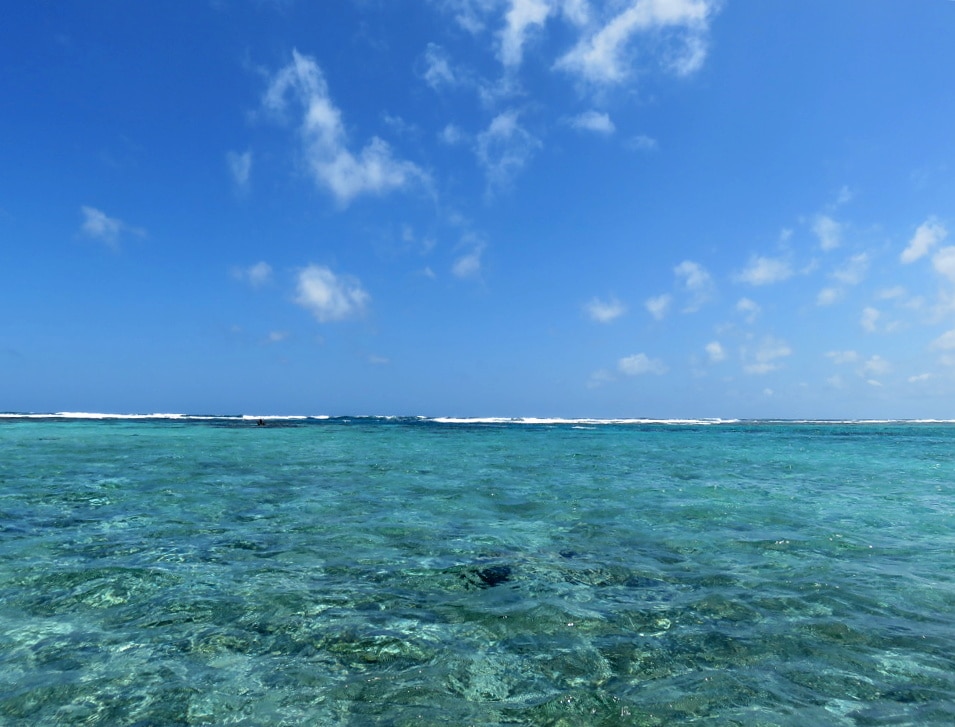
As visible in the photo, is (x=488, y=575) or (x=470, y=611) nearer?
(x=470, y=611)

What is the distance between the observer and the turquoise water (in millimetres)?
5332

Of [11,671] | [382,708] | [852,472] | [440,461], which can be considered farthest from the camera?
[440,461]

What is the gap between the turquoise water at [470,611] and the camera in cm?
533

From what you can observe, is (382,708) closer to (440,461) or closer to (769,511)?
(769,511)

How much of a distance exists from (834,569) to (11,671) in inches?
482

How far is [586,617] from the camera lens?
7461 mm

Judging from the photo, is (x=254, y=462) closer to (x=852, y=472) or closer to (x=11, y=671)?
(x=11, y=671)

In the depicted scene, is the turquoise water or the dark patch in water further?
the dark patch in water

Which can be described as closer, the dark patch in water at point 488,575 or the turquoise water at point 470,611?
the turquoise water at point 470,611

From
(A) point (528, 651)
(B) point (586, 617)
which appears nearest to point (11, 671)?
(A) point (528, 651)

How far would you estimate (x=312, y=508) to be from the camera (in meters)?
15.1

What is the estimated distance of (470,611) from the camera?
25.3 feet

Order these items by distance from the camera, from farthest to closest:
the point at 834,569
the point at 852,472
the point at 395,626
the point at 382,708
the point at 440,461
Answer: the point at 440,461 < the point at 852,472 < the point at 834,569 < the point at 395,626 < the point at 382,708

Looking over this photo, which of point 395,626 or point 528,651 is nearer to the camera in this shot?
point 528,651
